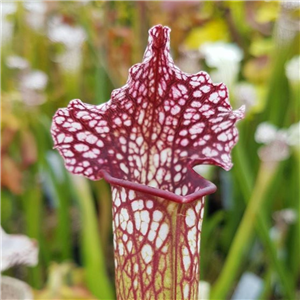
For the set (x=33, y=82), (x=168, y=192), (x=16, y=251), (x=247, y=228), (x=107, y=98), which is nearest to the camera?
(x=168, y=192)

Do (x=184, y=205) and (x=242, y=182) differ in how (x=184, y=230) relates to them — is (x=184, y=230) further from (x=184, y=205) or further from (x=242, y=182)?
(x=242, y=182)

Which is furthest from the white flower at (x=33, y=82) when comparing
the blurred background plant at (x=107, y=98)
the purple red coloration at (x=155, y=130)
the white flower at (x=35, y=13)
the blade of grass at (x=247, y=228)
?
the purple red coloration at (x=155, y=130)

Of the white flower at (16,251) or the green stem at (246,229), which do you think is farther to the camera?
the green stem at (246,229)

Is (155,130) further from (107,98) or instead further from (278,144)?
(107,98)

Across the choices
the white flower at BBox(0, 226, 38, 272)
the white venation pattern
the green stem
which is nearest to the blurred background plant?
the green stem

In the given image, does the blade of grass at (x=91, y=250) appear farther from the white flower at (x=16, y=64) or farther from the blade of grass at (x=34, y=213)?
the white flower at (x=16, y=64)

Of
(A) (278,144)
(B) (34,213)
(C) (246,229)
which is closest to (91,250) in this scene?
(B) (34,213)

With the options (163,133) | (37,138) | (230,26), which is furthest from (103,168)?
(230,26)
